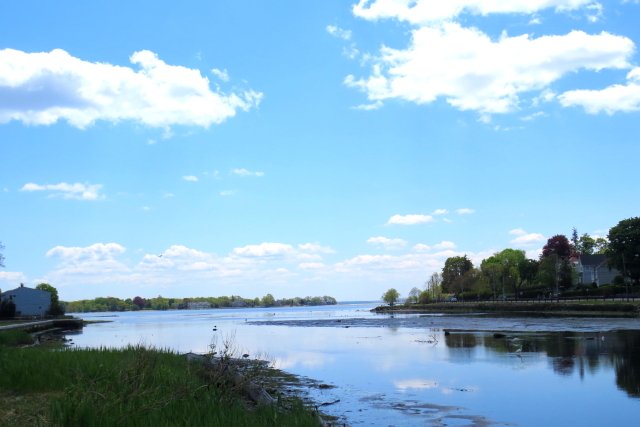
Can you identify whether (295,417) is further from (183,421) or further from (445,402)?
(445,402)

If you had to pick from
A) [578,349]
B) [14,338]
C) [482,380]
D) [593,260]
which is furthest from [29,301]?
[593,260]

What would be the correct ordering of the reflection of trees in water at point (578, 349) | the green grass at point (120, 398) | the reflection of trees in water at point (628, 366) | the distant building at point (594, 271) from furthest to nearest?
the distant building at point (594, 271) → the reflection of trees in water at point (578, 349) → the reflection of trees in water at point (628, 366) → the green grass at point (120, 398)

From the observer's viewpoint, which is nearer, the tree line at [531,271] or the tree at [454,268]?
the tree line at [531,271]

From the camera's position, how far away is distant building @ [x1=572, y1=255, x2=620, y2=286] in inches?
4323

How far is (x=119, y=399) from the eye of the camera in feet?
29.9

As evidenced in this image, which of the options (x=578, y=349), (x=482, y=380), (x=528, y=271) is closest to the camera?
(x=482, y=380)

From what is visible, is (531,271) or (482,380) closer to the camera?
(482,380)

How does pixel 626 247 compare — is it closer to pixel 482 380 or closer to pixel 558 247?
pixel 558 247

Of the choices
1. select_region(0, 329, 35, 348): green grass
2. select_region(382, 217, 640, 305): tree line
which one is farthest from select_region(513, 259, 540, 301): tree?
select_region(0, 329, 35, 348): green grass

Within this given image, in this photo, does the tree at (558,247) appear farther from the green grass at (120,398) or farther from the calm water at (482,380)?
the green grass at (120,398)

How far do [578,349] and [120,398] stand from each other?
26.1m

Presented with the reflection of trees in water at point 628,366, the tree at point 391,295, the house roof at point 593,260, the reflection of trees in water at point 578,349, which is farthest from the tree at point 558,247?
the reflection of trees in water at point 628,366

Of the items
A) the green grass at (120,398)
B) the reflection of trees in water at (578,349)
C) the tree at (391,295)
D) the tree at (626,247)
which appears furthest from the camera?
the tree at (391,295)

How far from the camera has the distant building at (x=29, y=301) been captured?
9862cm
